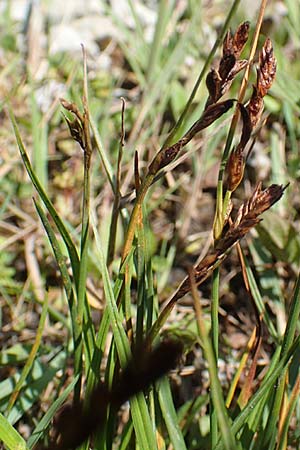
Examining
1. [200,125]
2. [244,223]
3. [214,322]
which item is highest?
[200,125]

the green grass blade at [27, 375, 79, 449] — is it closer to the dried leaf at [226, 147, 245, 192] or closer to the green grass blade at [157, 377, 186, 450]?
the green grass blade at [157, 377, 186, 450]

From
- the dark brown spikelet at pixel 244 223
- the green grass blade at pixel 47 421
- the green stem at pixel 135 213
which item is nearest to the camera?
the dark brown spikelet at pixel 244 223

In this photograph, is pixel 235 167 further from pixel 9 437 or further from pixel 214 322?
pixel 9 437

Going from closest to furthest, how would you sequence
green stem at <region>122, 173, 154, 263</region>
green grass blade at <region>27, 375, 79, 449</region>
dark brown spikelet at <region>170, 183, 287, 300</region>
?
dark brown spikelet at <region>170, 183, 287, 300</region> → green stem at <region>122, 173, 154, 263</region> → green grass blade at <region>27, 375, 79, 449</region>

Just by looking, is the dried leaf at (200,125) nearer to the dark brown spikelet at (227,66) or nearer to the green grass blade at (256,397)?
the dark brown spikelet at (227,66)

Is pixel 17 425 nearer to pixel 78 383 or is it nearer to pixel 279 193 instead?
pixel 78 383

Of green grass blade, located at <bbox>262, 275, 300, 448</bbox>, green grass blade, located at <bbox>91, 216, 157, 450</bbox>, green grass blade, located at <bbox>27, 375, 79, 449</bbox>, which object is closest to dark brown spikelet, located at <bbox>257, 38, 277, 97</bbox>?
green grass blade, located at <bbox>262, 275, 300, 448</bbox>

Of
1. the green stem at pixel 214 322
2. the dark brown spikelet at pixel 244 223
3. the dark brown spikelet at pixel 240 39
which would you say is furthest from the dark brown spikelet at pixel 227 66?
the green stem at pixel 214 322

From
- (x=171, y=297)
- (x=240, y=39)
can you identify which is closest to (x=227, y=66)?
(x=240, y=39)
